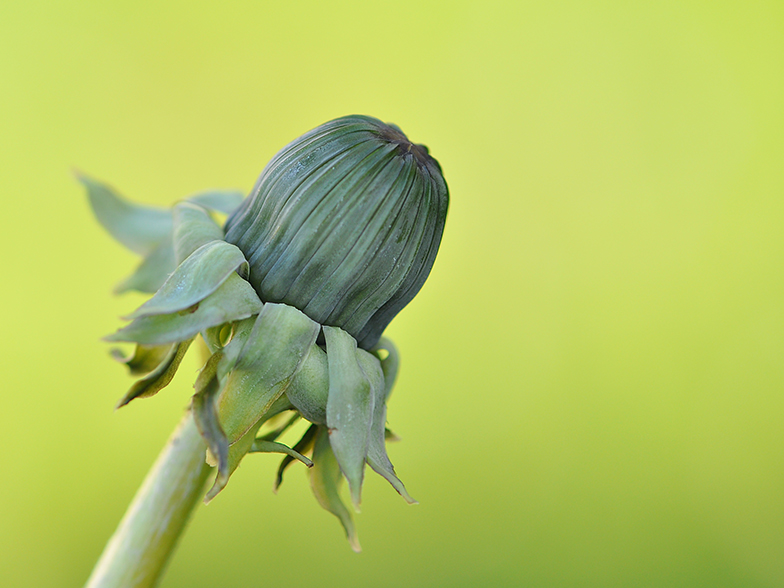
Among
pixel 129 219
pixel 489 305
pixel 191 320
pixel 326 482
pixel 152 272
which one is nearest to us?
pixel 191 320

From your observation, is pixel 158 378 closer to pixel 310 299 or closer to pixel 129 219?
pixel 310 299

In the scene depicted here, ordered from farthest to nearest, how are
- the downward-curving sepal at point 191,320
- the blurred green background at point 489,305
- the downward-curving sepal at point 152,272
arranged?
the blurred green background at point 489,305 → the downward-curving sepal at point 152,272 → the downward-curving sepal at point 191,320

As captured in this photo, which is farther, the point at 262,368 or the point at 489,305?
the point at 489,305

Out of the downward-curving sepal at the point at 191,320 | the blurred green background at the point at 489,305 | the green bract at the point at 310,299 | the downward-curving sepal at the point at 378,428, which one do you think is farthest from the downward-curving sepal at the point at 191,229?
the blurred green background at the point at 489,305

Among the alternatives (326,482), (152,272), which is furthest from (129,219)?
(326,482)

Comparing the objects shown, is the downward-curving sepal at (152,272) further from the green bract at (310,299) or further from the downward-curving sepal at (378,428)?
the downward-curving sepal at (378,428)

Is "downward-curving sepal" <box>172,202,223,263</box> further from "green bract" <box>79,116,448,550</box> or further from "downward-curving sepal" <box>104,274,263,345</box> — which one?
"downward-curving sepal" <box>104,274,263,345</box>

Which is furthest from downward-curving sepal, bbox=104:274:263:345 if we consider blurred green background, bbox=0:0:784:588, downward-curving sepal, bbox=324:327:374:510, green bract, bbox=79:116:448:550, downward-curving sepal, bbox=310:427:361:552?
blurred green background, bbox=0:0:784:588

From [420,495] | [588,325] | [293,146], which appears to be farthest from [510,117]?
[293,146]
